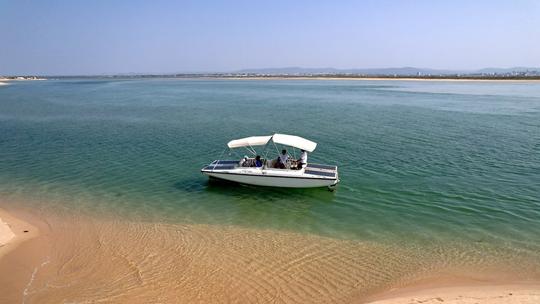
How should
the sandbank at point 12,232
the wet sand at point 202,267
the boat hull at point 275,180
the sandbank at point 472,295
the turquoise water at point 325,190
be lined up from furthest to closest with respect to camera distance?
1. the boat hull at point 275,180
2. the turquoise water at point 325,190
3. the sandbank at point 12,232
4. the wet sand at point 202,267
5. the sandbank at point 472,295

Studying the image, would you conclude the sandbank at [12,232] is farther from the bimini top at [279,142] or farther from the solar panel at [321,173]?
the solar panel at [321,173]

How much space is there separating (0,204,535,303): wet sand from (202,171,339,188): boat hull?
16.5 feet

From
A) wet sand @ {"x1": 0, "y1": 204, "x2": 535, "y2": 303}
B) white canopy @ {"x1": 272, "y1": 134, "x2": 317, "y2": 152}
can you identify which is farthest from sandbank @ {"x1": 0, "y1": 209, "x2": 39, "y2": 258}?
white canopy @ {"x1": 272, "y1": 134, "x2": 317, "y2": 152}

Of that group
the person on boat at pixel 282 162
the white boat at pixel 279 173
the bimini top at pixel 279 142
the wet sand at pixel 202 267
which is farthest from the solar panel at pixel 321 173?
the wet sand at pixel 202 267

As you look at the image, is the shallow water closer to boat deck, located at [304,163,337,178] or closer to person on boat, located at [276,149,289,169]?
boat deck, located at [304,163,337,178]

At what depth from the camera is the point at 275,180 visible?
2098 centimetres

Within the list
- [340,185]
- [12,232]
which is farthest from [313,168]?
[12,232]

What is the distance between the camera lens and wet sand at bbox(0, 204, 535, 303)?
38.1 feet

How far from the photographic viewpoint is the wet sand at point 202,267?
457 inches

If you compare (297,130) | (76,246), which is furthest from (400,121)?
(76,246)

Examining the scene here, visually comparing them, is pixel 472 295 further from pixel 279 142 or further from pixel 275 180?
pixel 279 142

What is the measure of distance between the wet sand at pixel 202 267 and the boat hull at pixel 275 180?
5034 mm

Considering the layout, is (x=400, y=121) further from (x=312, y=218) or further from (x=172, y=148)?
(x=312, y=218)

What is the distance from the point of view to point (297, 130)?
39531mm
